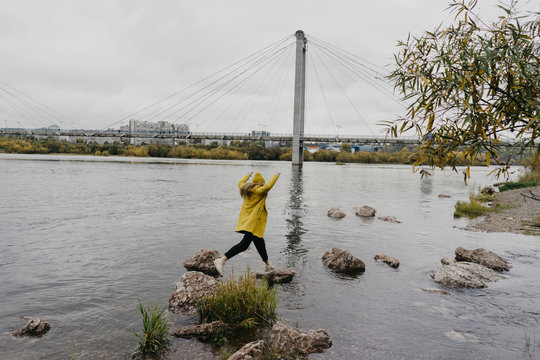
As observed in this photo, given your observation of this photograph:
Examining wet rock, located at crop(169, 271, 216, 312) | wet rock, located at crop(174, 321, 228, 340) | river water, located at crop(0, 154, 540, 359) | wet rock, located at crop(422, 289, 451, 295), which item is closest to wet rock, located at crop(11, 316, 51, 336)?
river water, located at crop(0, 154, 540, 359)

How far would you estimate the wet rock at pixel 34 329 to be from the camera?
4.78m

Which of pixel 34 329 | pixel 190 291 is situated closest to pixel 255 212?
pixel 190 291

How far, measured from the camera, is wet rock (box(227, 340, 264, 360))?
160 inches

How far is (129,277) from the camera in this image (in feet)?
24.0

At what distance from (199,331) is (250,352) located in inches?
37.5

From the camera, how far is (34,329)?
4832mm

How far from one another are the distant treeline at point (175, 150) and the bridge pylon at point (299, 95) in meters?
36.7

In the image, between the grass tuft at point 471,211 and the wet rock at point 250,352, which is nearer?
the wet rock at point 250,352

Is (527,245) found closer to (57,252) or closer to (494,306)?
(494,306)

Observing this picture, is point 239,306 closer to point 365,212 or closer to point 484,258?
point 484,258

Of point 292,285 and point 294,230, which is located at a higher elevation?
point 292,285

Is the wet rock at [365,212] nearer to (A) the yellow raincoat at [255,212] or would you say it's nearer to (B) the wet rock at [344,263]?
(B) the wet rock at [344,263]

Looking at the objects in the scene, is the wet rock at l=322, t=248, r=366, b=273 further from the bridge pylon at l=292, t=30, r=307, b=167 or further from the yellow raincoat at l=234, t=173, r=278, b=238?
the bridge pylon at l=292, t=30, r=307, b=167

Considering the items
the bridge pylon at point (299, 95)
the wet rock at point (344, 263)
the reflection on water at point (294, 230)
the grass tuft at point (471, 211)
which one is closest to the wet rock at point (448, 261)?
the wet rock at point (344, 263)
